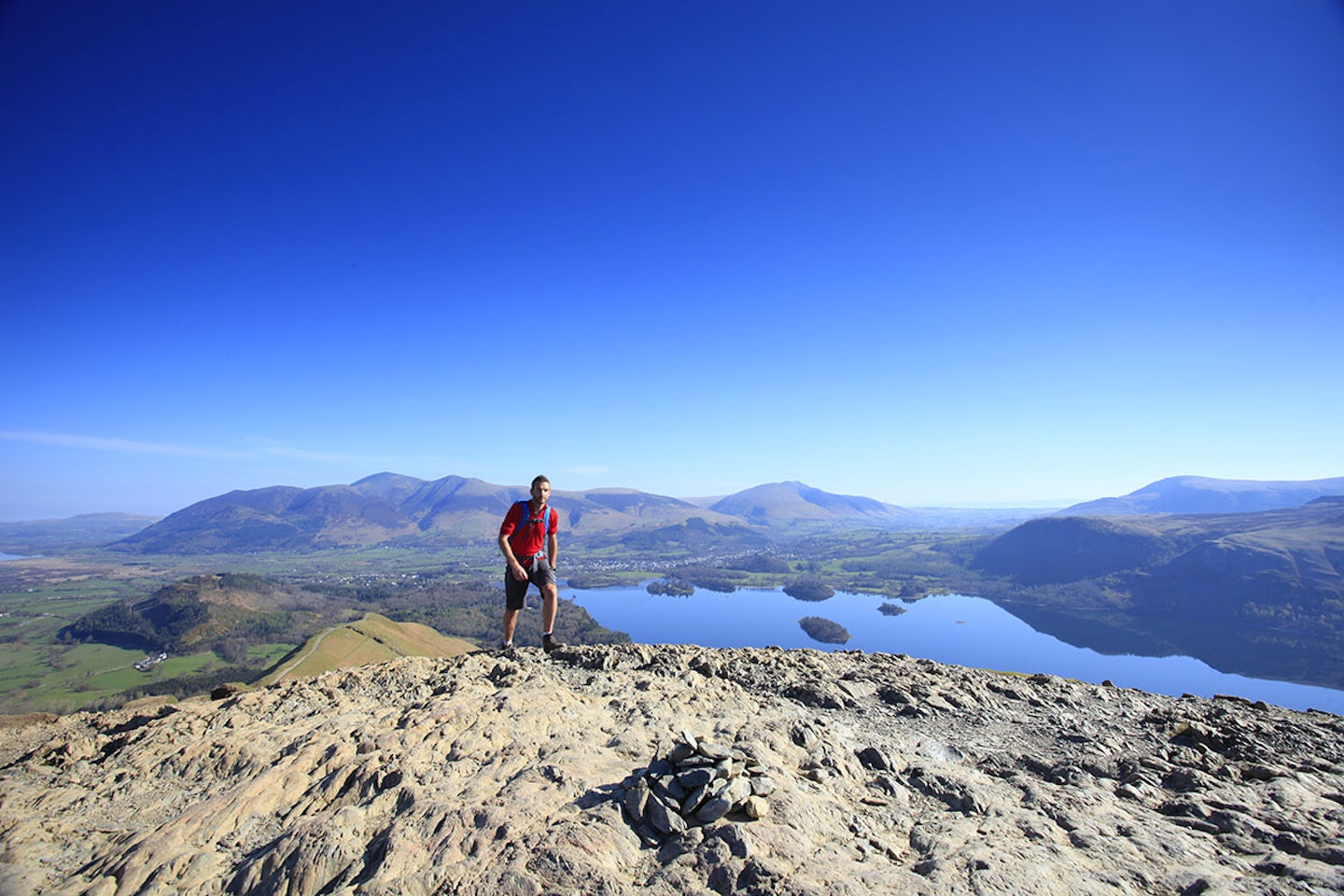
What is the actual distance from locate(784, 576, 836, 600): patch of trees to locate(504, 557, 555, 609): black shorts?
A: 133m

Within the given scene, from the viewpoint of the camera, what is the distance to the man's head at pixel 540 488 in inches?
387

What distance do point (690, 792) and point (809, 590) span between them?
14572 centimetres

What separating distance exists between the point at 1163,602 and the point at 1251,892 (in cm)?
15396

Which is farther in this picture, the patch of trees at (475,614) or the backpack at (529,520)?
the patch of trees at (475,614)

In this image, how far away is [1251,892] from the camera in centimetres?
399

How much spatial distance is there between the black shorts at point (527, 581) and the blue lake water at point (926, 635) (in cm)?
2929

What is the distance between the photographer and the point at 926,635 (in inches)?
3637

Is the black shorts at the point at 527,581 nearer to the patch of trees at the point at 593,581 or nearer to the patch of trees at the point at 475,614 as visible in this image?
the patch of trees at the point at 475,614

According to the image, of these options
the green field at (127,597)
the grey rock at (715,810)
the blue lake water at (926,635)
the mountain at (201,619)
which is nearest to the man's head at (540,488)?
the grey rock at (715,810)

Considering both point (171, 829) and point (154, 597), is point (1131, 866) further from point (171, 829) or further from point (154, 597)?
point (154, 597)

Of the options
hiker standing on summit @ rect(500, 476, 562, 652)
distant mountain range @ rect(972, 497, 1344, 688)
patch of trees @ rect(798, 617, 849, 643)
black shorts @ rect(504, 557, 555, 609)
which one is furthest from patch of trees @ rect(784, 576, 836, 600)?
black shorts @ rect(504, 557, 555, 609)

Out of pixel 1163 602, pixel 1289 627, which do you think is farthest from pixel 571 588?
pixel 1289 627

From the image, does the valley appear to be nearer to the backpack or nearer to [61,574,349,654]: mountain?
[61,574,349,654]: mountain

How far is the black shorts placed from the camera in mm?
10000
